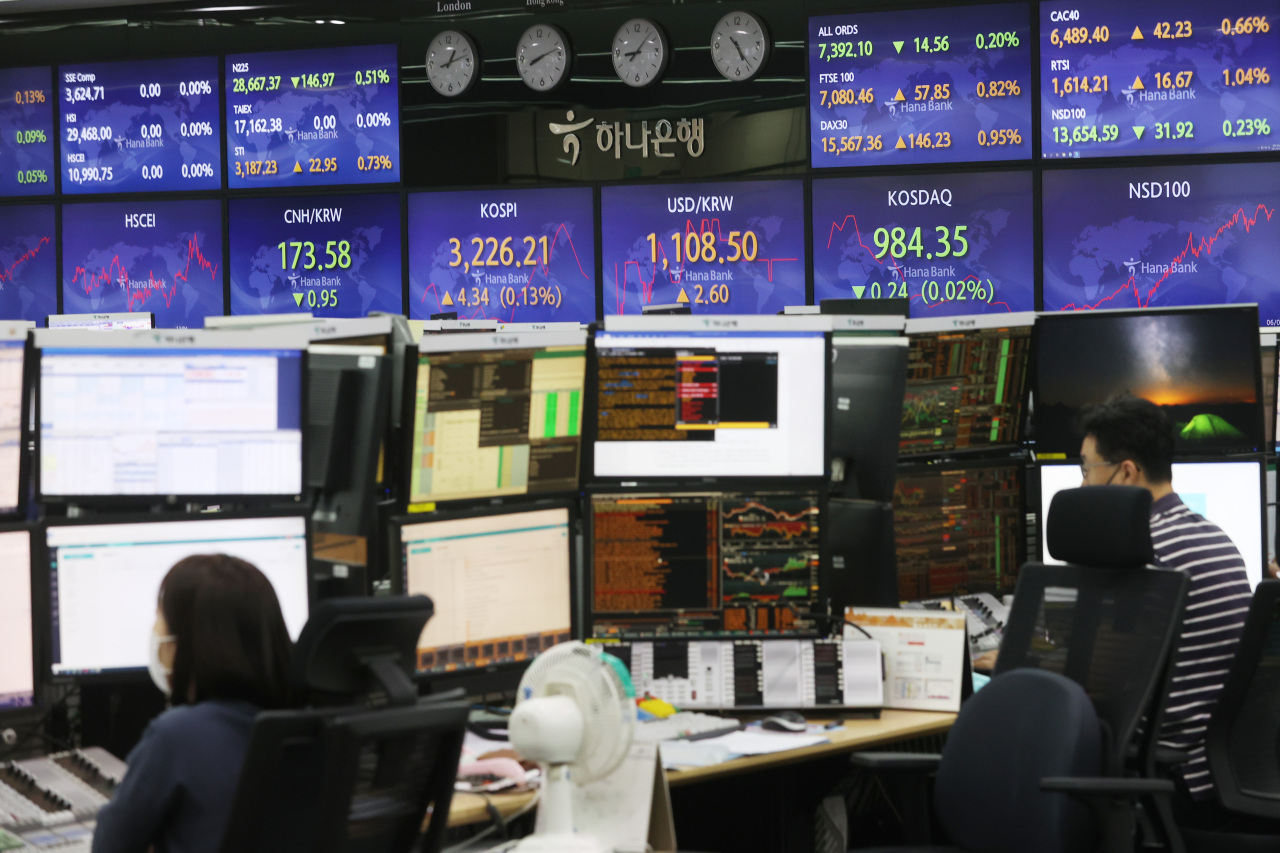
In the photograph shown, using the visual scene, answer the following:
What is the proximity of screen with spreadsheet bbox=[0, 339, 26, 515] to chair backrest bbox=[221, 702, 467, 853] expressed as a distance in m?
1.15

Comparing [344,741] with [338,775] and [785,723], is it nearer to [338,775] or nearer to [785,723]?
[338,775]

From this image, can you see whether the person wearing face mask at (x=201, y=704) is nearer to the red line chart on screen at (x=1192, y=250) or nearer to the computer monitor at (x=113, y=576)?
the computer monitor at (x=113, y=576)

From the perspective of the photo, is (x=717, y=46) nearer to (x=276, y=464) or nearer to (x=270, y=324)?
(x=270, y=324)

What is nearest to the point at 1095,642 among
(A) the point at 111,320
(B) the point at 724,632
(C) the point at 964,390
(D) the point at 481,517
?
(B) the point at 724,632

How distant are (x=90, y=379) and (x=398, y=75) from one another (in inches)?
182

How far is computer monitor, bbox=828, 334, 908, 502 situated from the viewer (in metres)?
2.99

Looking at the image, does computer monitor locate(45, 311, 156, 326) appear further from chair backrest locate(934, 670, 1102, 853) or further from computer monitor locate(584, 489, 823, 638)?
chair backrest locate(934, 670, 1102, 853)

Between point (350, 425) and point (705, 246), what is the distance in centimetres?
414

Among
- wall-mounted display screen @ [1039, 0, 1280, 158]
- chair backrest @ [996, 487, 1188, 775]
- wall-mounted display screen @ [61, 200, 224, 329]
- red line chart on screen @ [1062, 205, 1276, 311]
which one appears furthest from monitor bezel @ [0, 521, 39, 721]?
wall-mounted display screen @ [1039, 0, 1280, 158]

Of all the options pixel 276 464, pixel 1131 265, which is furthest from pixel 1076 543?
pixel 1131 265

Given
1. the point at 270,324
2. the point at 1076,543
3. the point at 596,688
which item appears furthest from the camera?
the point at 270,324

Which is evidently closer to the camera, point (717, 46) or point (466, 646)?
point (466, 646)

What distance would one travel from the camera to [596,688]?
1939 millimetres

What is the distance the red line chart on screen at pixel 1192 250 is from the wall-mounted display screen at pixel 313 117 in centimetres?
341
